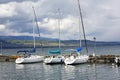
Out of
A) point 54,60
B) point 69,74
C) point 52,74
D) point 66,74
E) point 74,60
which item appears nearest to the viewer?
point 69,74

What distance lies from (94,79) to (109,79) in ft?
8.63

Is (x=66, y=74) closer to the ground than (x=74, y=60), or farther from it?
closer to the ground

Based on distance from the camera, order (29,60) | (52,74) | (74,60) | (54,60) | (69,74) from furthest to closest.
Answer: (29,60)
(54,60)
(74,60)
(52,74)
(69,74)

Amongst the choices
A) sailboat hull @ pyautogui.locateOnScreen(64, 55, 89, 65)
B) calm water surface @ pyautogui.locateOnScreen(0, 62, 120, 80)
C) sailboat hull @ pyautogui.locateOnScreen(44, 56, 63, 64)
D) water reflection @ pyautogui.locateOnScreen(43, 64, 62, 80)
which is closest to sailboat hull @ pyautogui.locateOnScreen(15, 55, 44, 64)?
sailboat hull @ pyautogui.locateOnScreen(44, 56, 63, 64)

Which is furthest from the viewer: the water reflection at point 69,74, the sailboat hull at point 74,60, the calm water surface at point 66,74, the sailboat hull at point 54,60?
the sailboat hull at point 54,60

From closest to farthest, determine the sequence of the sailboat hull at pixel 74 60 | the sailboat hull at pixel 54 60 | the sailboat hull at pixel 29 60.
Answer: the sailboat hull at pixel 74 60 < the sailboat hull at pixel 54 60 < the sailboat hull at pixel 29 60

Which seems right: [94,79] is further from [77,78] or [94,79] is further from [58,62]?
[58,62]

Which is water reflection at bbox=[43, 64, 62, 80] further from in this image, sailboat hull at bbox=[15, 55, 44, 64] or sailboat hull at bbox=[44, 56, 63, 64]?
sailboat hull at bbox=[15, 55, 44, 64]

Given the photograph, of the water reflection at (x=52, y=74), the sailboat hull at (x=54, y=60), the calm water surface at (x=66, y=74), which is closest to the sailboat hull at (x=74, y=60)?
the calm water surface at (x=66, y=74)

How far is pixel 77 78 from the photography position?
5722cm

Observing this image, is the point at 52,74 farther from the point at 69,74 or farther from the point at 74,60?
the point at 74,60

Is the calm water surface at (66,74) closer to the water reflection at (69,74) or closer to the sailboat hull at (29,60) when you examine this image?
the water reflection at (69,74)

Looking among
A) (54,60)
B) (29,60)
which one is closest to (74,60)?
(54,60)

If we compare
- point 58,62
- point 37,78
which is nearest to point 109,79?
point 37,78
